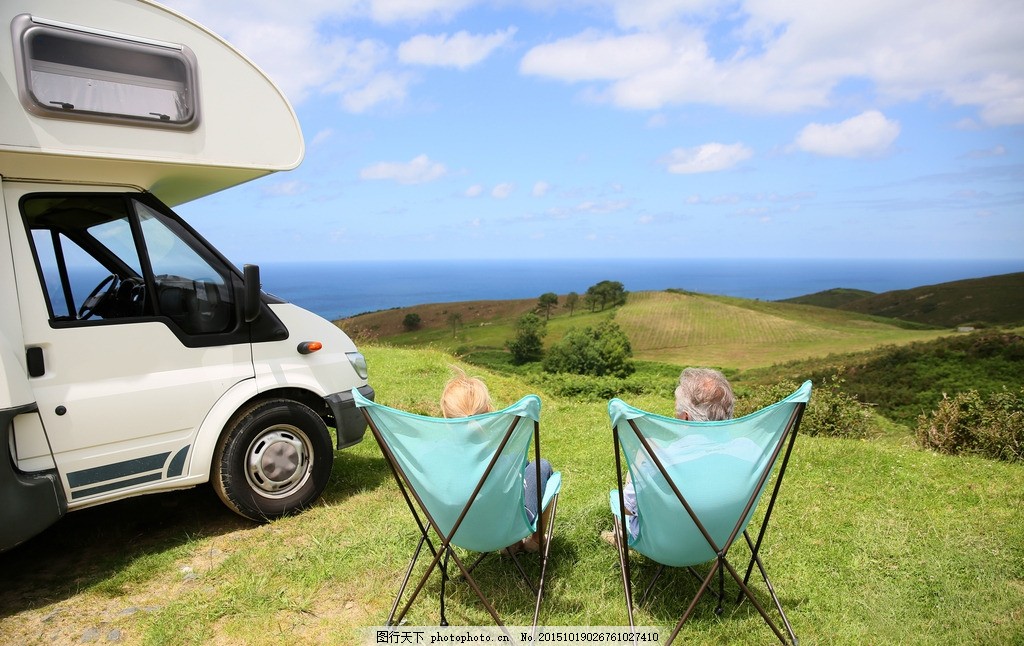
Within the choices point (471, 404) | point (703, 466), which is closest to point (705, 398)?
point (703, 466)

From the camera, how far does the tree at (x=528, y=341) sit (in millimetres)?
46912

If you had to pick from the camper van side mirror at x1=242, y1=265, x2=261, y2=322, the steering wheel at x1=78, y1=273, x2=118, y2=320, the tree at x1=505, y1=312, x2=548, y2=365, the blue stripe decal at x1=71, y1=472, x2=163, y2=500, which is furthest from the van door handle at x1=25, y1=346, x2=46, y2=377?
the tree at x1=505, y1=312, x2=548, y2=365

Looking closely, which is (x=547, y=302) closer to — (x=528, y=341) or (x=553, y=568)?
(x=528, y=341)

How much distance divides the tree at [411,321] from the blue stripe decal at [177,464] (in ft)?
125

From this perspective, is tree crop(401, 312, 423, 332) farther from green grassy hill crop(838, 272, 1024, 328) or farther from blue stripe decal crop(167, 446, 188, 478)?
blue stripe decal crop(167, 446, 188, 478)

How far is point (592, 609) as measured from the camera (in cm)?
320

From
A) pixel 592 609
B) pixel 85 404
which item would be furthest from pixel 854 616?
pixel 85 404

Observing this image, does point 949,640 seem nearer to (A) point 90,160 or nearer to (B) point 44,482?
(B) point 44,482

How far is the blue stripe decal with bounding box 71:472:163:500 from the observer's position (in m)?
3.69

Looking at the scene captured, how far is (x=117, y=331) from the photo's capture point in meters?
3.76

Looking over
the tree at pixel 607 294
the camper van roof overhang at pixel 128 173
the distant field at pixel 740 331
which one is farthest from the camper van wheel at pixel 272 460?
the tree at pixel 607 294

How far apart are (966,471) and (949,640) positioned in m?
3.73

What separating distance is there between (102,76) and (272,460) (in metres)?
2.59

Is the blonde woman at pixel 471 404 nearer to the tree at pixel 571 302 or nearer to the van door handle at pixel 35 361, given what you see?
the van door handle at pixel 35 361
